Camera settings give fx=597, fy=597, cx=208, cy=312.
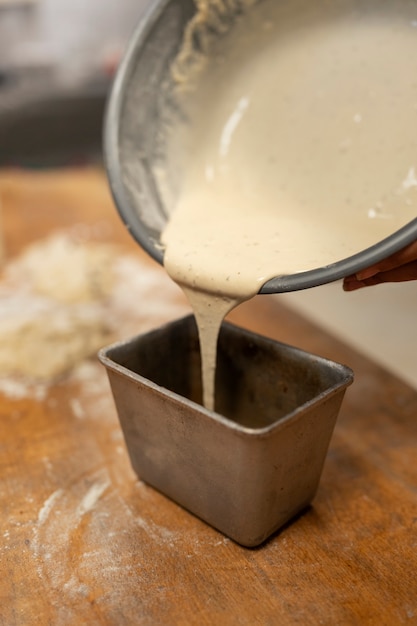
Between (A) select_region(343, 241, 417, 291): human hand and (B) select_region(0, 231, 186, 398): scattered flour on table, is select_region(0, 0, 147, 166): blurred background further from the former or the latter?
(A) select_region(343, 241, 417, 291): human hand

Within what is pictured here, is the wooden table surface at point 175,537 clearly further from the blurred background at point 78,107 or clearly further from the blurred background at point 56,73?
the blurred background at point 56,73

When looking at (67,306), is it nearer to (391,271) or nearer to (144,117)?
(144,117)

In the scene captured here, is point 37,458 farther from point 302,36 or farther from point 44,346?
point 302,36

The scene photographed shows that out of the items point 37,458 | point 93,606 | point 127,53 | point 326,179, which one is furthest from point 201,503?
point 127,53

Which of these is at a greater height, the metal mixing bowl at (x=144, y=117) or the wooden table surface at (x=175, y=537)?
the metal mixing bowl at (x=144, y=117)

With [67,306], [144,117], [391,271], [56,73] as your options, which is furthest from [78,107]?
[391,271]

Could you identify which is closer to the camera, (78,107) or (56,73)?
(78,107)

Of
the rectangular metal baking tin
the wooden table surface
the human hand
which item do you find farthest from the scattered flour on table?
the human hand

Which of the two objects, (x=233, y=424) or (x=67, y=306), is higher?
(x=233, y=424)

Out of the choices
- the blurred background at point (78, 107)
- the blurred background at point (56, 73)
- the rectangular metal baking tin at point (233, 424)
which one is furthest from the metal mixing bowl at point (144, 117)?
the blurred background at point (56, 73)
